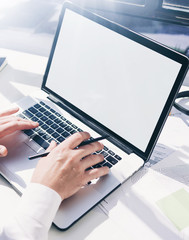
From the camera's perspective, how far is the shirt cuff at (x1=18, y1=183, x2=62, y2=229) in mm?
654

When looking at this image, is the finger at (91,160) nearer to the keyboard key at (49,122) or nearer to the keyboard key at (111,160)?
the keyboard key at (111,160)

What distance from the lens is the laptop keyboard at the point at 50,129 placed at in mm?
832

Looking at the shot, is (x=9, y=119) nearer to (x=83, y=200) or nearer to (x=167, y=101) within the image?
(x=83, y=200)

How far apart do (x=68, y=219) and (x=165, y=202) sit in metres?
0.26

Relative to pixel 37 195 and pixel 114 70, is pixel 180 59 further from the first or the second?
pixel 37 195

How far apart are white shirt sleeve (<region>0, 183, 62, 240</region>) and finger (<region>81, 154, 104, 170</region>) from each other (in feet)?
0.37

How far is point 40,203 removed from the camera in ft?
2.22

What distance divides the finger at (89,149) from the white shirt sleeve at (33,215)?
0.14m

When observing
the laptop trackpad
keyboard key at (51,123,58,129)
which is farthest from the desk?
keyboard key at (51,123,58,129)

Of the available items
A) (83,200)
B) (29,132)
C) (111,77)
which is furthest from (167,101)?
(29,132)

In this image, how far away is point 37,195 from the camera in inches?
27.0

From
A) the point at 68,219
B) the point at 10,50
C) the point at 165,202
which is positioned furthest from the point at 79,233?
the point at 10,50

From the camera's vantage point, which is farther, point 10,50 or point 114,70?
point 10,50

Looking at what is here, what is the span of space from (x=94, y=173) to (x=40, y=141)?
213mm
